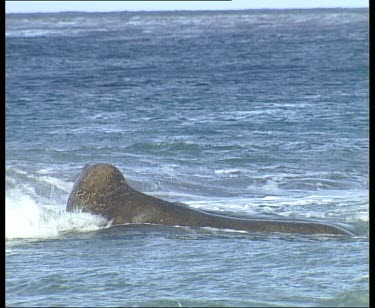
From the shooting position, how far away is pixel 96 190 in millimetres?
9898

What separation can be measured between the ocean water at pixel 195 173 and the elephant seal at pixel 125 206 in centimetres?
12

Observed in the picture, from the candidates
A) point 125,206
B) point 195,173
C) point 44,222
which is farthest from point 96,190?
point 195,173

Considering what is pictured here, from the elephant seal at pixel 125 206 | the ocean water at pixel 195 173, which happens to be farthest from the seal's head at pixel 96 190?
the ocean water at pixel 195 173

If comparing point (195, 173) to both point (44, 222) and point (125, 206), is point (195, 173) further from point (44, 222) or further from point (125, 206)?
point (44, 222)

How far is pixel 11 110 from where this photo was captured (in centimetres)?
2008

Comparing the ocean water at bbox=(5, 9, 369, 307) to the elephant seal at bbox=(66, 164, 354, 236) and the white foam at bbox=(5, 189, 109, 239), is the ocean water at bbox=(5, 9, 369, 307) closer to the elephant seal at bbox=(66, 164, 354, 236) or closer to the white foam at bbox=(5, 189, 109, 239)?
the white foam at bbox=(5, 189, 109, 239)

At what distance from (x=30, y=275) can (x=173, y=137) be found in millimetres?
7515

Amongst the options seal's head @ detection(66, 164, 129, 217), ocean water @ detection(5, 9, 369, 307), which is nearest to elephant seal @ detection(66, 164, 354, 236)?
seal's head @ detection(66, 164, 129, 217)

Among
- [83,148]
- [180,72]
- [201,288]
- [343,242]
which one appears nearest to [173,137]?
[83,148]

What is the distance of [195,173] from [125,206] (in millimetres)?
2820

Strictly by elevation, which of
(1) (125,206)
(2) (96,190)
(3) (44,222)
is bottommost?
(3) (44,222)

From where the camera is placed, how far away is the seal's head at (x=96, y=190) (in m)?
9.85

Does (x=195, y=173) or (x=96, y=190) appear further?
(x=195, y=173)
